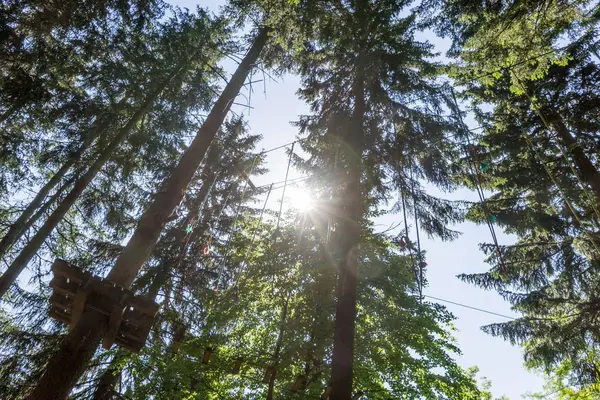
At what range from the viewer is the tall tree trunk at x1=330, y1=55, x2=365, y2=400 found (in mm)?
5946

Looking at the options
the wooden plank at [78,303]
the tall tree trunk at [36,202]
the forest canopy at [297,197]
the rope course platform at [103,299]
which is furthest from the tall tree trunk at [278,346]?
the tall tree trunk at [36,202]

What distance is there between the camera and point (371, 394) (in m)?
6.98

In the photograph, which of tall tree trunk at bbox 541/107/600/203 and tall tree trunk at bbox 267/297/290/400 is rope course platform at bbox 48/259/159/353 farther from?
tall tree trunk at bbox 541/107/600/203

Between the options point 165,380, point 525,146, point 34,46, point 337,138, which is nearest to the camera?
point 165,380

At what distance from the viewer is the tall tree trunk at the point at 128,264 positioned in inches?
140

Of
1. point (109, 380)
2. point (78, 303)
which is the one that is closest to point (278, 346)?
point (78, 303)

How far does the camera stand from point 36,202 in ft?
29.5

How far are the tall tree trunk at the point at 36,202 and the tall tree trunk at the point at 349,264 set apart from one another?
24.3 ft

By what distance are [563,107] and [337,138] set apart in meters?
7.45

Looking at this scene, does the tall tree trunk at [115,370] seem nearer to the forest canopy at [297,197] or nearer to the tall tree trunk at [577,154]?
the forest canopy at [297,197]

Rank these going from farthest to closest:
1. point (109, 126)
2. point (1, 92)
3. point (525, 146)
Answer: point (525, 146) < point (109, 126) < point (1, 92)

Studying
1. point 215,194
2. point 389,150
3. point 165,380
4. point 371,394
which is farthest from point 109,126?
point 371,394

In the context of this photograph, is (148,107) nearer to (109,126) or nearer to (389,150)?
(109,126)

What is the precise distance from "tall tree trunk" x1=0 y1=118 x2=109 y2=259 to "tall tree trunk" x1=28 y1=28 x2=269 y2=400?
4799 mm
